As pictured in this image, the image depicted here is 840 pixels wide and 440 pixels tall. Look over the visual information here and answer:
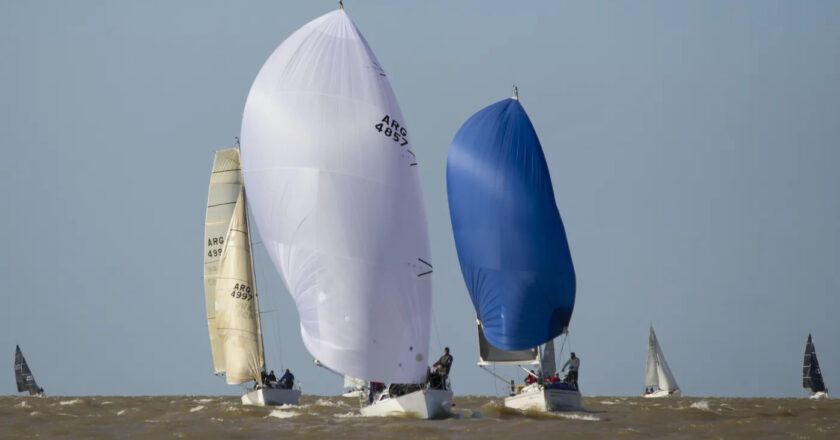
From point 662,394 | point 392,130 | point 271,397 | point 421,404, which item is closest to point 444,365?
point 421,404

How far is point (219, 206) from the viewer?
186 feet

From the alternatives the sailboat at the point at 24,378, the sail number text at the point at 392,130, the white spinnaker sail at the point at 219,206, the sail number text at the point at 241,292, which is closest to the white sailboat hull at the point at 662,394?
the white spinnaker sail at the point at 219,206

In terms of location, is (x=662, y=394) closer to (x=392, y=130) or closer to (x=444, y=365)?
(x=444, y=365)

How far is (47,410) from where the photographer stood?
44719mm

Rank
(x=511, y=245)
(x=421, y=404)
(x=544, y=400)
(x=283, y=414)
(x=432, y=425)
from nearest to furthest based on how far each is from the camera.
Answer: (x=432, y=425) < (x=421, y=404) < (x=544, y=400) < (x=283, y=414) < (x=511, y=245)

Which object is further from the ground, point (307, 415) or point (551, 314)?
point (551, 314)

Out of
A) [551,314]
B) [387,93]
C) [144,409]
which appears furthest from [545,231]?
[144,409]

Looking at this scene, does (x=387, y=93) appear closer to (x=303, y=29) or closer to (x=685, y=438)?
(x=303, y=29)

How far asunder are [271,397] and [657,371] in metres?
40.3

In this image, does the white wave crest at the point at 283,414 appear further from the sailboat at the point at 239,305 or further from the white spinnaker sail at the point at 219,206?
the white spinnaker sail at the point at 219,206

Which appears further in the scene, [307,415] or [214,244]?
[214,244]

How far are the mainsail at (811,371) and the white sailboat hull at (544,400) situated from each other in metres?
44.4

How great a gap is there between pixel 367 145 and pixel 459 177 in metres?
10.4

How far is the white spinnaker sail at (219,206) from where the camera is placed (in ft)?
185
